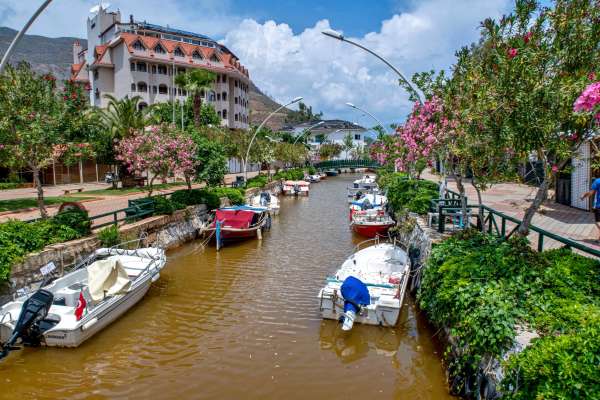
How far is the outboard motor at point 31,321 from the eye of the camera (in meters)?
9.16

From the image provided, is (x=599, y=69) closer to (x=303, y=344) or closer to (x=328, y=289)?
(x=328, y=289)

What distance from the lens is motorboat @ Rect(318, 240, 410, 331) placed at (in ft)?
34.7

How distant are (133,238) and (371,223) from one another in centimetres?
1143

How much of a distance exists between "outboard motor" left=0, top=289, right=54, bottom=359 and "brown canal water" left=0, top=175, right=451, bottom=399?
1.34 feet

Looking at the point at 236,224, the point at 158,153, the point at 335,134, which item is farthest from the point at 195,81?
the point at 335,134

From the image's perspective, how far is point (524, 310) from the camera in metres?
7.07

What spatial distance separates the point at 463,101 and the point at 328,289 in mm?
5886

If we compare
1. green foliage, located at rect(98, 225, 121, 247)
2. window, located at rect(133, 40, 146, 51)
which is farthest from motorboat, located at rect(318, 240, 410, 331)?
window, located at rect(133, 40, 146, 51)

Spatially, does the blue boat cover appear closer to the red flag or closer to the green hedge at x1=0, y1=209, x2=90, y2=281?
the red flag

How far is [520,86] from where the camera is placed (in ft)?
27.9

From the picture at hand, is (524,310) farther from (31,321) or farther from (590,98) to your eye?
(31,321)

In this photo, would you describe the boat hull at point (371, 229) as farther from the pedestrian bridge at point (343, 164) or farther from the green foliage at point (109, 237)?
the pedestrian bridge at point (343, 164)

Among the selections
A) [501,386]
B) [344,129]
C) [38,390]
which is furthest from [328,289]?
[344,129]

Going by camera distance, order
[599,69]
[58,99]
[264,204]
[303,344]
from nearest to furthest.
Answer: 1. [599,69]
2. [303,344]
3. [58,99]
4. [264,204]
